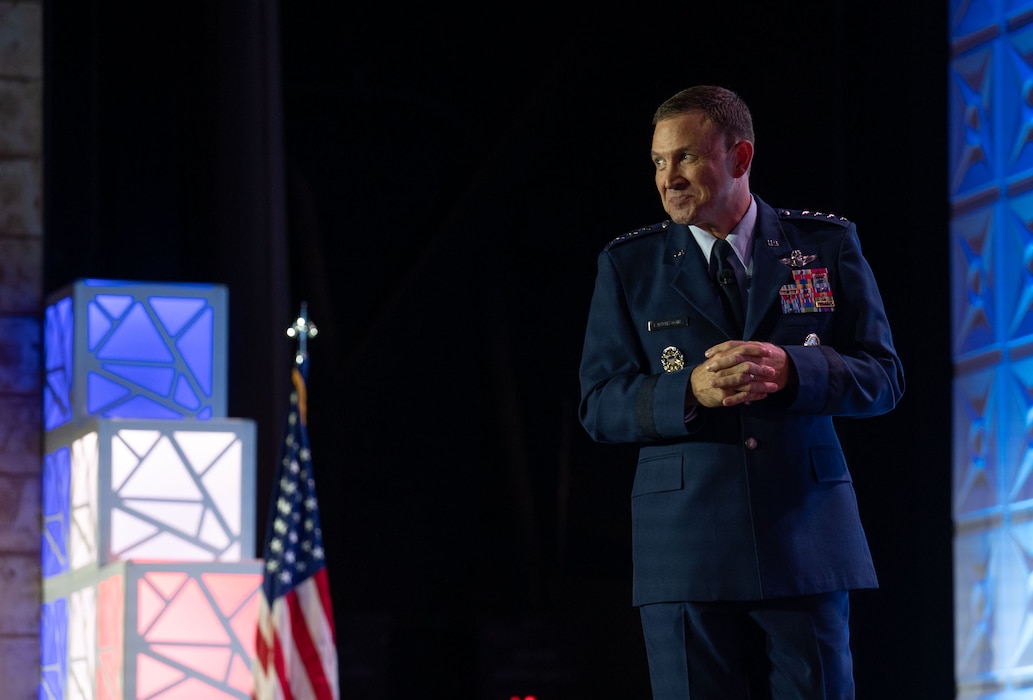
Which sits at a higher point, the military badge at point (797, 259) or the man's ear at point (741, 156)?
the man's ear at point (741, 156)

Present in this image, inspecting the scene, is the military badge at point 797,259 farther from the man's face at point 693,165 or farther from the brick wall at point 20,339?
the brick wall at point 20,339

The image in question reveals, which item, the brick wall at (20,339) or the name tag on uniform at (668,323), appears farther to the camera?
the brick wall at (20,339)

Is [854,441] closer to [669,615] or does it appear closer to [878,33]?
[878,33]

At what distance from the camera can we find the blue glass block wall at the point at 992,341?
3662 millimetres

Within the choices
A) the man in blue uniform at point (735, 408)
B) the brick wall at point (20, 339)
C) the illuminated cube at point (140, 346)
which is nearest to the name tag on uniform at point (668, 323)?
the man in blue uniform at point (735, 408)

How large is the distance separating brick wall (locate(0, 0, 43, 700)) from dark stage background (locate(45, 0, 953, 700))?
0.28ft

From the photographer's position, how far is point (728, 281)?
2016 mm

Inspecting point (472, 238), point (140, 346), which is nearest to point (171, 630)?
point (140, 346)

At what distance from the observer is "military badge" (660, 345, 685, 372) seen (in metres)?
1.98

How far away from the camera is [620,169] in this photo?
5918mm

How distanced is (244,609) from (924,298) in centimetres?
210

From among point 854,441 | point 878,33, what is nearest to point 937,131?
point 878,33

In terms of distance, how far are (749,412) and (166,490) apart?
2.86 metres

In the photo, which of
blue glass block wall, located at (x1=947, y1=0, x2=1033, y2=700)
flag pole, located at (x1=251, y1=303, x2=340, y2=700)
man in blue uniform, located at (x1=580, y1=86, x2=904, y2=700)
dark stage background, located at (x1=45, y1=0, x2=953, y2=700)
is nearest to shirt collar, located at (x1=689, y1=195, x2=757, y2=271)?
man in blue uniform, located at (x1=580, y1=86, x2=904, y2=700)
